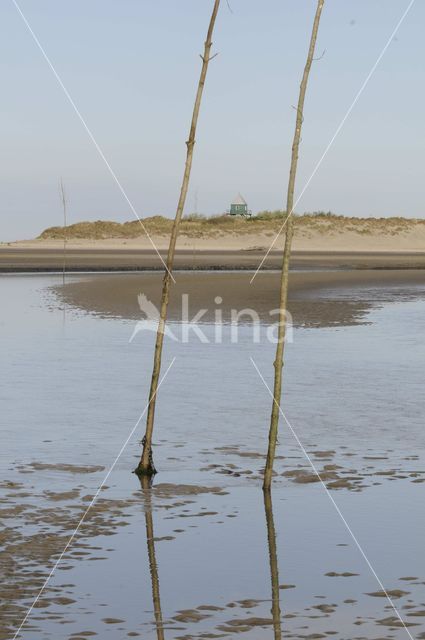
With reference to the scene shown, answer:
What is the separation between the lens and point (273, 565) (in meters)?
8.00

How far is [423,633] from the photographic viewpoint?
A: 6.59 metres

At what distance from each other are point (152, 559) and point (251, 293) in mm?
28035

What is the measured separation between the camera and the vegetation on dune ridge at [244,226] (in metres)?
93.7

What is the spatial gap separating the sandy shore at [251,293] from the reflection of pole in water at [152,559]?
15.7 metres

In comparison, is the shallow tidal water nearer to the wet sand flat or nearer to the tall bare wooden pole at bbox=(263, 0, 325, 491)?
the tall bare wooden pole at bbox=(263, 0, 325, 491)

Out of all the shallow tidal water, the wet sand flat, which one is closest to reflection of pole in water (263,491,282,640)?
the shallow tidal water

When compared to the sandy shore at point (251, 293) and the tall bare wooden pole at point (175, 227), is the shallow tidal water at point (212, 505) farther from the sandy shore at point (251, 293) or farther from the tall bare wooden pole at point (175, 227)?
the sandy shore at point (251, 293)

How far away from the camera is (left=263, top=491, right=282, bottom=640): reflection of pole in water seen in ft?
22.3

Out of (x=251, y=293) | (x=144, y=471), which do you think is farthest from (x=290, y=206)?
(x=251, y=293)

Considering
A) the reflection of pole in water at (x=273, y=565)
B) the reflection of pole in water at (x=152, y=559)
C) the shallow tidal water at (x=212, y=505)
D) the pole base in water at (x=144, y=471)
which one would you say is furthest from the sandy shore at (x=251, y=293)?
the reflection of pole in water at (x=273, y=565)

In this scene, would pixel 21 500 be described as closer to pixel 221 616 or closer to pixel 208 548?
pixel 208 548

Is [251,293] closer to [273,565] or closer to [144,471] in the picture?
[144,471]

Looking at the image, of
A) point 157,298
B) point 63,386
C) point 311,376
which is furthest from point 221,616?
point 157,298

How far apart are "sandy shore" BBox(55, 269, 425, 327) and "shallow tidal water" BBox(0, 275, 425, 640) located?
9.81m
